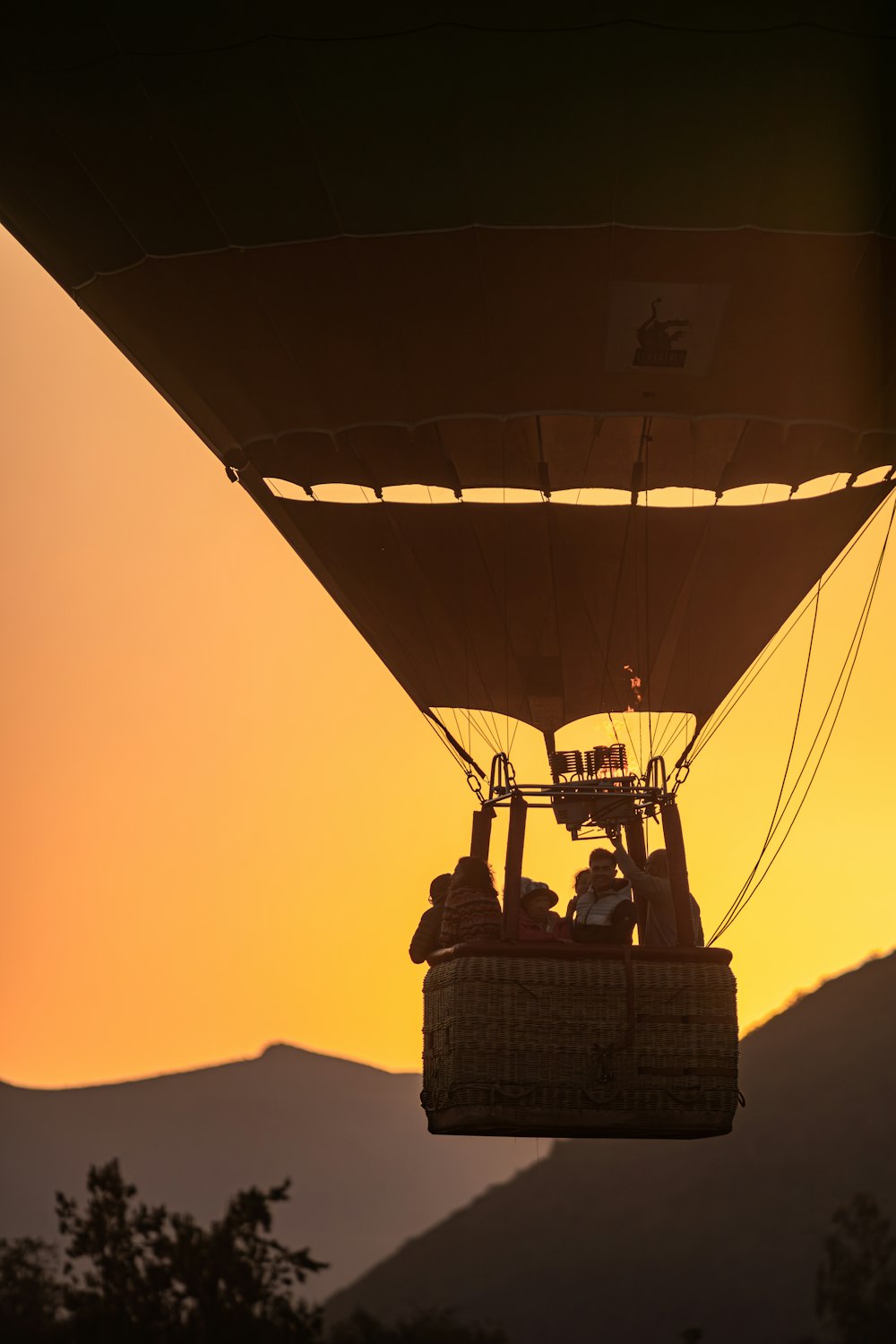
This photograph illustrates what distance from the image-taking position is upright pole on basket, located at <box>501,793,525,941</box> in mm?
8594

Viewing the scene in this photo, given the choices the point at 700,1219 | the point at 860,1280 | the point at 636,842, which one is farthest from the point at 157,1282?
the point at 700,1219

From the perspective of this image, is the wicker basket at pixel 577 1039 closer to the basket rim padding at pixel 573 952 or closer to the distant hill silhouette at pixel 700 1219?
the basket rim padding at pixel 573 952

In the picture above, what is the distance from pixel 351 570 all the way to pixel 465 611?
2.32ft

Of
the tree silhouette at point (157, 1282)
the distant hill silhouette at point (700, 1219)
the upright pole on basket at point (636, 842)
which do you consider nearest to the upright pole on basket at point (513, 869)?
the upright pole on basket at point (636, 842)

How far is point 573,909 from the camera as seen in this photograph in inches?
350

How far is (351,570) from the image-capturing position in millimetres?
11531

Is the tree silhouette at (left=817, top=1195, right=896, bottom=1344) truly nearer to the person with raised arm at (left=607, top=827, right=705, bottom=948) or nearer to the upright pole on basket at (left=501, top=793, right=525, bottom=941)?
the person with raised arm at (left=607, top=827, right=705, bottom=948)

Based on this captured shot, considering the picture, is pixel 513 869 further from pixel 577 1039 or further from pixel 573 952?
pixel 577 1039

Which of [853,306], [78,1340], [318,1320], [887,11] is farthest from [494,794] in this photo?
[318,1320]

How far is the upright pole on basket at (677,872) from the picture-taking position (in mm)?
8766

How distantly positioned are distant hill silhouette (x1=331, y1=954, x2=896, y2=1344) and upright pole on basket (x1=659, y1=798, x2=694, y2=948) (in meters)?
46.1

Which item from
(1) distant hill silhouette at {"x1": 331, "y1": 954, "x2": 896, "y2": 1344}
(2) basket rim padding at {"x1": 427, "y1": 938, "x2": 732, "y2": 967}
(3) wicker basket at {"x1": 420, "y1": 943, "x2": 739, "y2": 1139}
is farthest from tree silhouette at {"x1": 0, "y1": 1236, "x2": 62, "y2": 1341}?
(2) basket rim padding at {"x1": 427, "y1": 938, "x2": 732, "y2": 967}

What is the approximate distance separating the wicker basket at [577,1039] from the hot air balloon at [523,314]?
0.6 inches

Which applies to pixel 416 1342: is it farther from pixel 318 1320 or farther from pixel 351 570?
pixel 351 570
